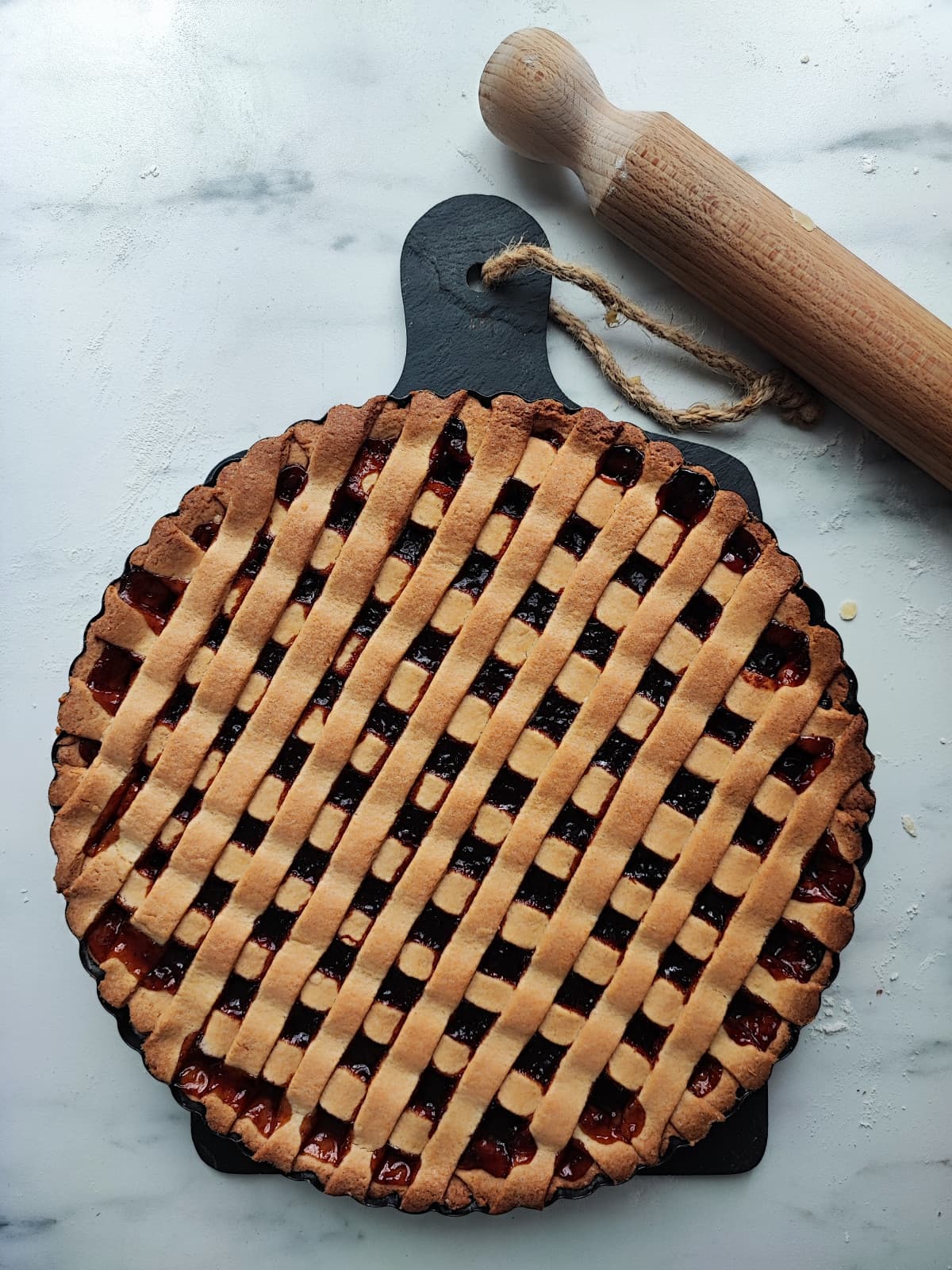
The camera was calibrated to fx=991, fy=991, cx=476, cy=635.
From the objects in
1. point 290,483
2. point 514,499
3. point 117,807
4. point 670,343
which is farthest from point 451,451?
point 117,807

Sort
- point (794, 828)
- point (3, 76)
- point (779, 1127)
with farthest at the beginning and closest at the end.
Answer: point (3, 76) < point (779, 1127) < point (794, 828)

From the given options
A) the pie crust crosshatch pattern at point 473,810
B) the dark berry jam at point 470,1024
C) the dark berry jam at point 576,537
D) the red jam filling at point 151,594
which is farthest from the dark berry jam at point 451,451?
the dark berry jam at point 470,1024

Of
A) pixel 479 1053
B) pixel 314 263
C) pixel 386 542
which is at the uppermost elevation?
pixel 314 263

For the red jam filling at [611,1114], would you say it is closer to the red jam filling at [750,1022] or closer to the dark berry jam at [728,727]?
the red jam filling at [750,1022]

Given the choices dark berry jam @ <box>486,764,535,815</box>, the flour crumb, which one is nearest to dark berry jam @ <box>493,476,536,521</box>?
dark berry jam @ <box>486,764,535,815</box>

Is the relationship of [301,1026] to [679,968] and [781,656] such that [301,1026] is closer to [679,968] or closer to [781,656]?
[679,968]

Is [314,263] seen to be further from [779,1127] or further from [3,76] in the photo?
[779,1127]

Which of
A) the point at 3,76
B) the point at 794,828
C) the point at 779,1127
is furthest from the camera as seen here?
the point at 3,76

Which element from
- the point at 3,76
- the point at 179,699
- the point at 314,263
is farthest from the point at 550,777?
the point at 3,76
